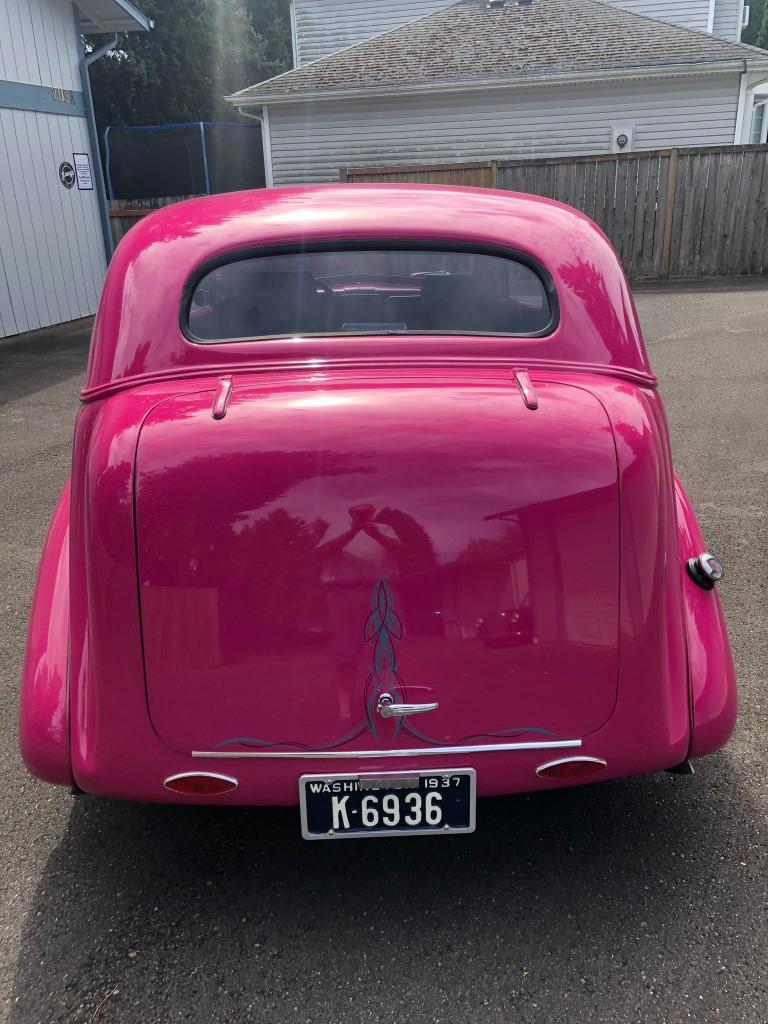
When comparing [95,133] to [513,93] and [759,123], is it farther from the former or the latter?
[759,123]

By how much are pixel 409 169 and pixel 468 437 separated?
13.3 metres

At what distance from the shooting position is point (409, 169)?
13.8 m

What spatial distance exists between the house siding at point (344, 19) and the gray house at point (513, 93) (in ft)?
13.7

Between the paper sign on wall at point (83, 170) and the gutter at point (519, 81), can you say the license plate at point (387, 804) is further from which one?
the gutter at point (519, 81)

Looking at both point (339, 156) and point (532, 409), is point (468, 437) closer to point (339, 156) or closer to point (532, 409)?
point (532, 409)

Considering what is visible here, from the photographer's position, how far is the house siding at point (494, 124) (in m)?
15.4

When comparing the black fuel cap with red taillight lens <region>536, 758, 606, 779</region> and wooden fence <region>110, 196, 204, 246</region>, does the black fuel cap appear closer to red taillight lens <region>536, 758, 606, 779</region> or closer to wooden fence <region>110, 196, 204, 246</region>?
red taillight lens <region>536, 758, 606, 779</region>

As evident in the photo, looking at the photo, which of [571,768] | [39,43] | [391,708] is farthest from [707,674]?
[39,43]

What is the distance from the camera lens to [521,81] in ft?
50.7

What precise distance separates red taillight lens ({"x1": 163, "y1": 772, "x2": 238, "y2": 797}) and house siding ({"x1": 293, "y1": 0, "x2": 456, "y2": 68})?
23682mm

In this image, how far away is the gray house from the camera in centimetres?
1532

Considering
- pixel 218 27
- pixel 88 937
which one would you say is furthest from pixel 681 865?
pixel 218 27

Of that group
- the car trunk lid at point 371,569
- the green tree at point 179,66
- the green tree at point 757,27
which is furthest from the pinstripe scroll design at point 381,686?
the green tree at point 757,27

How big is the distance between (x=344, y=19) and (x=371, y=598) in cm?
2404
